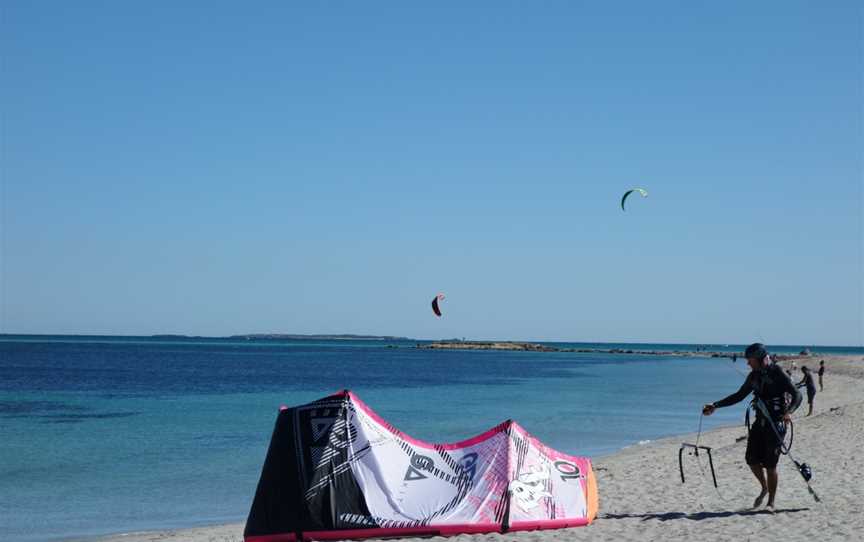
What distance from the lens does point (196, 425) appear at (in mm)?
25906

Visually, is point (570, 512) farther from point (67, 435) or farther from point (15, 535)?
point (67, 435)

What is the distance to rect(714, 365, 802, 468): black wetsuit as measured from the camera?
28.9 ft

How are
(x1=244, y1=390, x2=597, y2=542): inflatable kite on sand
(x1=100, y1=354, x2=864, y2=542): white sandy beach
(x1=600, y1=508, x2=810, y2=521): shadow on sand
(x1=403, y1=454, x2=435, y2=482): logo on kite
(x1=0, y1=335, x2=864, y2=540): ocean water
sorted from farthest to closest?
(x1=0, y1=335, x2=864, y2=540): ocean water
(x1=600, y1=508, x2=810, y2=521): shadow on sand
(x1=403, y1=454, x2=435, y2=482): logo on kite
(x1=244, y1=390, x2=597, y2=542): inflatable kite on sand
(x1=100, y1=354, x2=864, y2=542): white sandy beach

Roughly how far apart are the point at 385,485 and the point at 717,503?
12.7ft

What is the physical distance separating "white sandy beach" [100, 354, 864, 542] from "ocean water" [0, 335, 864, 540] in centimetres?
239

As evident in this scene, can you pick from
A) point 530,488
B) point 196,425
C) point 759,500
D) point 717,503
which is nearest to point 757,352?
point 759,500

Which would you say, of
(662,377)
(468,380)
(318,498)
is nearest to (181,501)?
(318,498)

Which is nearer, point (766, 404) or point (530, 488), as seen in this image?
point (766, 404)

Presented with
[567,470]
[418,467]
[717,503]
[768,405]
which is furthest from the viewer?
[717,503]

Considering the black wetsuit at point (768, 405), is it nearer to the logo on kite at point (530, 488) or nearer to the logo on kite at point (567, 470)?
the logo on kite at point (567, 470)

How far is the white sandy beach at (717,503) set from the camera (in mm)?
8531

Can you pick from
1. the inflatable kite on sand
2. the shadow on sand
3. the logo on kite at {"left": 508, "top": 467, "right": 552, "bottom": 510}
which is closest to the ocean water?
the inflatable kite on sand

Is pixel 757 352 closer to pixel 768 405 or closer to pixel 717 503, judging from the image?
pixel 768 405

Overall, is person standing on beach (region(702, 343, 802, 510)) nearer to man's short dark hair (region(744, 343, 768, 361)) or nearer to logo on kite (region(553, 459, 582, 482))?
man's short dark hair (region(744, 343, 768, 361))
